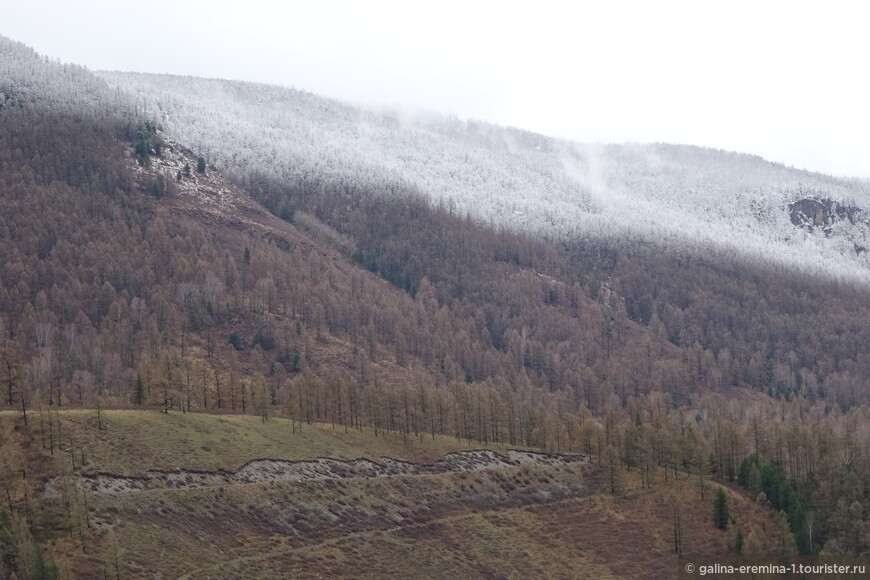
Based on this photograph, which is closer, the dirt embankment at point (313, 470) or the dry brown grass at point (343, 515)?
the dry brown grass at point (343, 515)

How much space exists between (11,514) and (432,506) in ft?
187

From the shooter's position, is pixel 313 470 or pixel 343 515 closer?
pixel 343 515

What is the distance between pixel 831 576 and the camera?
117 meters

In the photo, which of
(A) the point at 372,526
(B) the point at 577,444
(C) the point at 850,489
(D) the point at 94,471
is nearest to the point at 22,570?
(D) the point at 94,471

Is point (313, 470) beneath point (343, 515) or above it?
above

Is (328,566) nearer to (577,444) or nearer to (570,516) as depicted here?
(570,516)

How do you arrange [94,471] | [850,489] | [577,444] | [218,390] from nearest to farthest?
[94,471] → [850,489] → [218,390] → [577,444]

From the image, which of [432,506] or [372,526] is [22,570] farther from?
[432,506]

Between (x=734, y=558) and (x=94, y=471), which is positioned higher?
(x=94, y=471)

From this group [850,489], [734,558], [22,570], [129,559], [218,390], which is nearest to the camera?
[22,570]

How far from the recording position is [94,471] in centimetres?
10806

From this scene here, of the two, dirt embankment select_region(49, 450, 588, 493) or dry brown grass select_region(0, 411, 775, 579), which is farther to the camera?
dirt embankment select_region(49, 450, 588, 493)

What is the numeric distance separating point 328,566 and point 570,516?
46838mm

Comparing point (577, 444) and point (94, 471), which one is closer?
point (94, 471)
